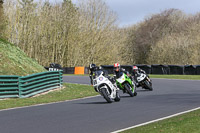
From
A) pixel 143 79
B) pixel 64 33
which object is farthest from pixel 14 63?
pixel 64 33

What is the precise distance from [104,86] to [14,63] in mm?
10530

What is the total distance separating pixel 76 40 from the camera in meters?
57.8

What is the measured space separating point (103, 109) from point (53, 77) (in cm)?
946

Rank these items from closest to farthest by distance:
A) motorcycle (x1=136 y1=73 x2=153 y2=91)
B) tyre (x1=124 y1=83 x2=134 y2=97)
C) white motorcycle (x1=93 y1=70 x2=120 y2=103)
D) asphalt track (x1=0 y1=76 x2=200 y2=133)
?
1. asphalt track (x1=0 y1=76 x2=200 y2=133)
2. white motorcycle (x1=93 y1=70 x2=120 y2=103)
3. tyre (x1=124 y1=83 x2=134 y2=97)
4. motorcycle (x1=136 y1=73 x2=153 y2=91)

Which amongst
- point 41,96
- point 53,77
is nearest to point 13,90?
point 41,96

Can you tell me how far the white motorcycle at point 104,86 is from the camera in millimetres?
14086

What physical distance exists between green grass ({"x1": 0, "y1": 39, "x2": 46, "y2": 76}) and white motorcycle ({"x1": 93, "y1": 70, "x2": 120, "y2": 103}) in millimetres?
8527

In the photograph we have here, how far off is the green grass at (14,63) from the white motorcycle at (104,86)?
8.53m

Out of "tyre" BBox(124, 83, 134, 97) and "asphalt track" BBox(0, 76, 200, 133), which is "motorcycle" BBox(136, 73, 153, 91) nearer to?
"tyre" BBox(124, 83, 134, 97)

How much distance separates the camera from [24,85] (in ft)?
59.8

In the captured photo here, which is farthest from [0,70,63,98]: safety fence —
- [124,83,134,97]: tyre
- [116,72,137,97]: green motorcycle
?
[124,83,134,97]: tyre

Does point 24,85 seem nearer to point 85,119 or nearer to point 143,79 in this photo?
point 143,79

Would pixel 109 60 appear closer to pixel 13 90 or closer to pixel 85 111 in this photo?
pixel 13 90

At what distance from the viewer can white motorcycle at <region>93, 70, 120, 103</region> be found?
14.1 meters
